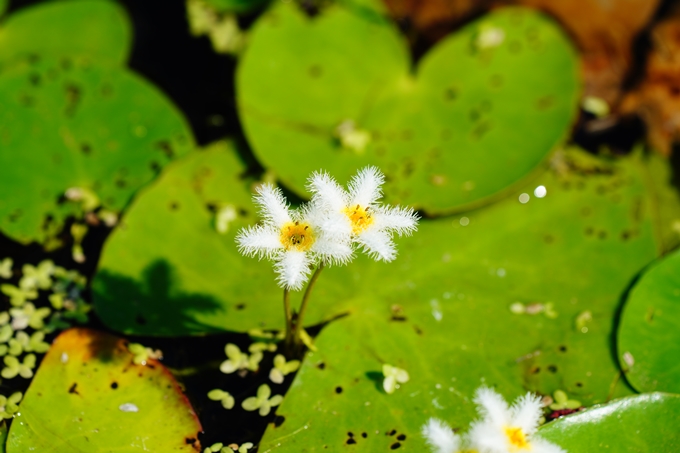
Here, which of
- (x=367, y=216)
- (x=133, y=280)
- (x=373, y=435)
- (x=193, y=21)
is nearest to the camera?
(x=367, y=216)

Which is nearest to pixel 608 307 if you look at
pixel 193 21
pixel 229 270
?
pixel 229 270

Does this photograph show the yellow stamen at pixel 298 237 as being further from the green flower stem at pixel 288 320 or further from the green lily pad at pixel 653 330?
the green lily pad at pixel 653 330

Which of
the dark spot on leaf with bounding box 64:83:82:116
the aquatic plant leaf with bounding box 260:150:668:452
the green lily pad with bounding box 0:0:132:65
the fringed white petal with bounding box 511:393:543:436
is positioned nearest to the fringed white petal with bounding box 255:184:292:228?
the aquatic plant leaf with bounding box 260:150:668:452

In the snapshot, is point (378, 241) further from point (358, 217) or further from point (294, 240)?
point (294, 240)

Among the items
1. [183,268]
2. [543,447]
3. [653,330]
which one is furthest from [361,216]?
[653,330]

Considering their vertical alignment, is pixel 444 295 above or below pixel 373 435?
above

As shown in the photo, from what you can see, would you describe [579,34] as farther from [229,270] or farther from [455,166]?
[229,270]
